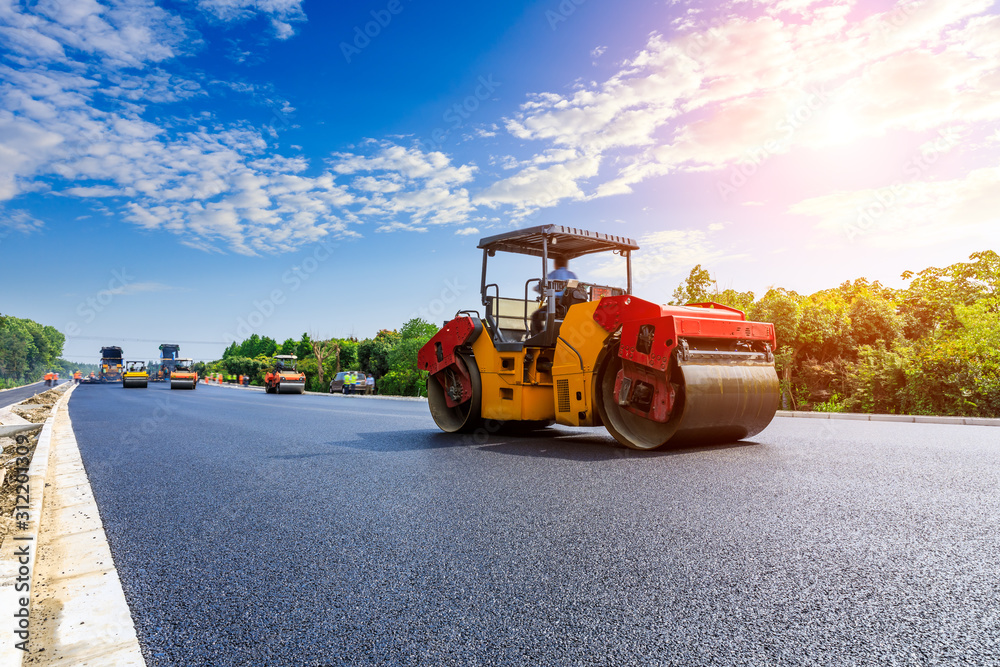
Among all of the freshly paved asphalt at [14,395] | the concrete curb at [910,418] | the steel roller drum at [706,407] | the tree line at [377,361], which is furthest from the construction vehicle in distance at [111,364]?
the steel roller drum at [706,407]

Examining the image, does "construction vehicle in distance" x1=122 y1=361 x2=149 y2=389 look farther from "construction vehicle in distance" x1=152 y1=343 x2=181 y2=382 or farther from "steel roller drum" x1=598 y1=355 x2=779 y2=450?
"steel roller drum" x1=598 y1=355 x2=779 y2=450

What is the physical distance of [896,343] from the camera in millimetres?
15156

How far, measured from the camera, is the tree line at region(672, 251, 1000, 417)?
12867mm

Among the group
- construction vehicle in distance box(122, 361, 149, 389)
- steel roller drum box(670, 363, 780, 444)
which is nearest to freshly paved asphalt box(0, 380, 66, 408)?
construction vehicle in distance box(122, 361, 149, 389)

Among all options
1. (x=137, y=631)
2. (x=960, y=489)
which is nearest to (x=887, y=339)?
(x=960, y=489)

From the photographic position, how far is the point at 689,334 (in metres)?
6.39

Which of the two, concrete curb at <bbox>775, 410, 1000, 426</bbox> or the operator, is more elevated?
the operator

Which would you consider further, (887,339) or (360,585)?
(887,339)

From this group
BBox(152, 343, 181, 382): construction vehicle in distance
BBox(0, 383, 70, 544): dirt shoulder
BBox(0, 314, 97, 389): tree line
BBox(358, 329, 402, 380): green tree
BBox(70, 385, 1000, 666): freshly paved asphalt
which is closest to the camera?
BBox(70, 385, 1000, 666): freshly paved asphalt

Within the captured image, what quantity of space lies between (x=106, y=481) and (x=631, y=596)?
5158 millimetres

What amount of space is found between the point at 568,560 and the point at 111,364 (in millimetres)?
62941

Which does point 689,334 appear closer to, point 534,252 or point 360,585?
point 534,252

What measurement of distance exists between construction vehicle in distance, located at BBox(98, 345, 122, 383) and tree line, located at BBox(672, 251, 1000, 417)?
55333mm

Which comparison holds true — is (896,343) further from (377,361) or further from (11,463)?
(377,361)
